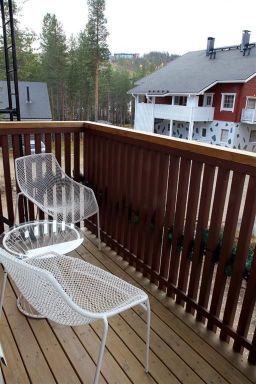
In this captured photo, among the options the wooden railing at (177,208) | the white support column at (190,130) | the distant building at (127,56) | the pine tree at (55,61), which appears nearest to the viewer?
the wooden railing at (177,208)

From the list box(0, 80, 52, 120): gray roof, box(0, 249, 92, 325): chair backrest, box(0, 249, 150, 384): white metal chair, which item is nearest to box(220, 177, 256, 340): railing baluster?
box(0, 249, 150, 384): white metal chair

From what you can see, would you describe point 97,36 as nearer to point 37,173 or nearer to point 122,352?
point 37,173

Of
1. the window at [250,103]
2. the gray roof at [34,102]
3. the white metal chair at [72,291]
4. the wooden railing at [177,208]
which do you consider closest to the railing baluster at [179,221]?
the wooden railing at [177,208]

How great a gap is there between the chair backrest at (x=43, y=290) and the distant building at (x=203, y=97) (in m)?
8.43

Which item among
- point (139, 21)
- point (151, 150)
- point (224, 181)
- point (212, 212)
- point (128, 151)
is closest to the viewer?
point (224, 181)

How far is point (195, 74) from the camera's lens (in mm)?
10516

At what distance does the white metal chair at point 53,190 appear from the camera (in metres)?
2.29

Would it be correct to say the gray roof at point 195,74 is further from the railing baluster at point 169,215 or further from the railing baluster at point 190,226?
the railing baluster at point 190,226

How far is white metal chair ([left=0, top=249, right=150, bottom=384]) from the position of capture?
3.13 feet

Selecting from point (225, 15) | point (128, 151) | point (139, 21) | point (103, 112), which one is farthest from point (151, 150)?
point (103, 112)

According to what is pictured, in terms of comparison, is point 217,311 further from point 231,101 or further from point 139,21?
point 231,101

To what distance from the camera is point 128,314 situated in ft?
5.97

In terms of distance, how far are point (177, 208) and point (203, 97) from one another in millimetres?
Answer: 11680

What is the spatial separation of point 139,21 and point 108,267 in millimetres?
3382
